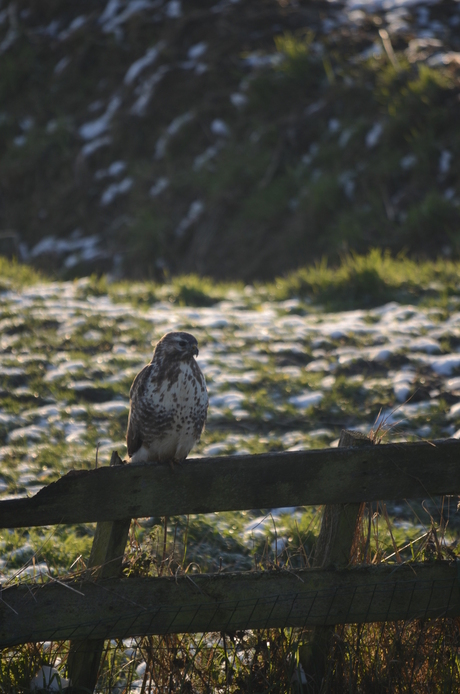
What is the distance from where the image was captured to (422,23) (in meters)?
12.3

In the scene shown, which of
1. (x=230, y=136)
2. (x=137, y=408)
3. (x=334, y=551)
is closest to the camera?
(x=334, y=551)

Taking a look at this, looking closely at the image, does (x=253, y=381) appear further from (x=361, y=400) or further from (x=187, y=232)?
(x=187, y=232)

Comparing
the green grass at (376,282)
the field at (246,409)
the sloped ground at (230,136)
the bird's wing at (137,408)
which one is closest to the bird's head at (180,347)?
the bird's wing at (137,408)

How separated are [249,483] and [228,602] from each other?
17.4 inches

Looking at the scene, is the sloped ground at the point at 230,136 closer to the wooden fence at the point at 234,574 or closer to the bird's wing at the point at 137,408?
the bird's wing at the point at 137,408

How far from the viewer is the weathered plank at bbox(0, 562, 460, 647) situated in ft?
8.03

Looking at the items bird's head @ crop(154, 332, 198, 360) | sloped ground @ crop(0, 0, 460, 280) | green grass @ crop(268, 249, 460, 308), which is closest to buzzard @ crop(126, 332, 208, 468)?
bird's head @ crop(154, 332, 198, 360)

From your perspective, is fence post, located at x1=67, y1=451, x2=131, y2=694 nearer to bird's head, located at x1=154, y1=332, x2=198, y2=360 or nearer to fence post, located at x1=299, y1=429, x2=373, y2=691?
fence post, located at x1=299, y1=429, x2=373, y2=691

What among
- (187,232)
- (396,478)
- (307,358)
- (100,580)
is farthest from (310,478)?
(187,232)

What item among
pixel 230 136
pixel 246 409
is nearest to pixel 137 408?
pixel 246 409

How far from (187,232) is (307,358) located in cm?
531

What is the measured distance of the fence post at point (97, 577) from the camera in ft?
→ 8.30

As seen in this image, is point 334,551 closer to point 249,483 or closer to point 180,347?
point 249,483

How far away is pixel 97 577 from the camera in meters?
2.54
